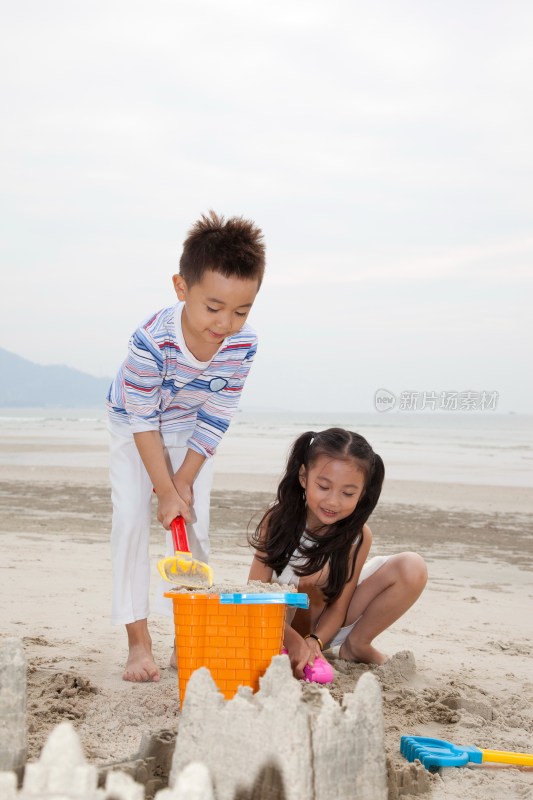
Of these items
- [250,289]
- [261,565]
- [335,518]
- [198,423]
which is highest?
[250,289]

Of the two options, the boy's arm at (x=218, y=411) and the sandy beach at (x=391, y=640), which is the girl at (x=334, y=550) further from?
the boy's arm at (x=218, y=411)

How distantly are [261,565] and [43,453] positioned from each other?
51.6ft

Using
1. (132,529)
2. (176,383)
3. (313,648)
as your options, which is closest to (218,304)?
(176,383)

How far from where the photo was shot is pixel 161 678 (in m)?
3.20

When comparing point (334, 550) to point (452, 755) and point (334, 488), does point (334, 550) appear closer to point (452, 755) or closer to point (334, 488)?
point (334, 488)

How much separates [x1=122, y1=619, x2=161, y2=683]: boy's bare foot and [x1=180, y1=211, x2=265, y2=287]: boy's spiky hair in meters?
1.40

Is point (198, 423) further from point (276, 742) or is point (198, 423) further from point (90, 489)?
point (90, 489)

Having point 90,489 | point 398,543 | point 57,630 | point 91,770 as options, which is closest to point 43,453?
point 90,489

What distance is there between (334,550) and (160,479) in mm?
754

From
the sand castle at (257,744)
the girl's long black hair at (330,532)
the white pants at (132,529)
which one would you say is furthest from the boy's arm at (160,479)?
the sand castle at (257,744)

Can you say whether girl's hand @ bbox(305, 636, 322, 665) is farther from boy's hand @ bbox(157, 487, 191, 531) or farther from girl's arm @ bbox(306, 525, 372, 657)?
boy's hand @ bbox(157, 487, 191, 531)

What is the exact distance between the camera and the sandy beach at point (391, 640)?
2.57 m

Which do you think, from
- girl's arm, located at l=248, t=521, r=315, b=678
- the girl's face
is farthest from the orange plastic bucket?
the girl's face

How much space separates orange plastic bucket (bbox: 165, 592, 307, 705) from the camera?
7.84ft
